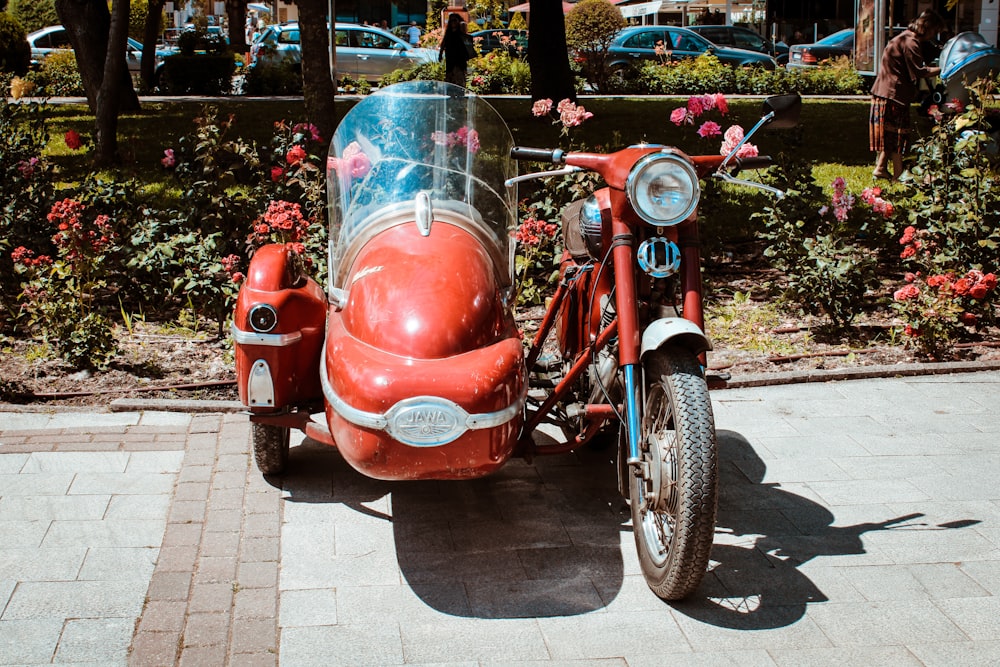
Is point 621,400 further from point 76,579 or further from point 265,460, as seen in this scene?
point 76,579

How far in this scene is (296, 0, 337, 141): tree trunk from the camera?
948 cm

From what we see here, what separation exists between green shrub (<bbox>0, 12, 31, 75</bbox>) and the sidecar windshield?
2563 centimetres

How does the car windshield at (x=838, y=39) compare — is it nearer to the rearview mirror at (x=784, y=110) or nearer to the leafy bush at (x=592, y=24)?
the leafy bush at (x=592, y=24)

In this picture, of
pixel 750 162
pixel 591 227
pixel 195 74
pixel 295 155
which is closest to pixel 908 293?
pixel 750 162

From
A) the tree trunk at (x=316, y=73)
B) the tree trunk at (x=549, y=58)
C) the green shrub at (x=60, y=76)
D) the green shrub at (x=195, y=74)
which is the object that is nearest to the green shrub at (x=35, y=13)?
the green shrub at (x=60, y=76)

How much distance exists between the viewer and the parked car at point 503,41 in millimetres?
27875

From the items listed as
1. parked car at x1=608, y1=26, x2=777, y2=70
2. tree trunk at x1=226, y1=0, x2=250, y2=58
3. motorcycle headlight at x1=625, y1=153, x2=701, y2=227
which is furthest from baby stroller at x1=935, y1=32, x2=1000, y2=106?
tree trunk at x1=226, y1=0, x2=250, y2=58

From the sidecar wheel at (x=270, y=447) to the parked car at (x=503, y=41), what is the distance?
2385 centimetres

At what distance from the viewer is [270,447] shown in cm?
483

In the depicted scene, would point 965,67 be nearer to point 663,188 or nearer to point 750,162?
point 750,162

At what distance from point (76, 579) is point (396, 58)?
79.7 feet

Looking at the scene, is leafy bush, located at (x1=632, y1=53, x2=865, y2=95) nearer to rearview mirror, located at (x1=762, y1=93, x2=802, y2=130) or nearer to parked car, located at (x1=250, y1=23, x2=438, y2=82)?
parked car, located at (x1=250, y1=23, x2=438, y2=82)

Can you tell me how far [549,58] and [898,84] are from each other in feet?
18.0

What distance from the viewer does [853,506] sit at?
4.73m
